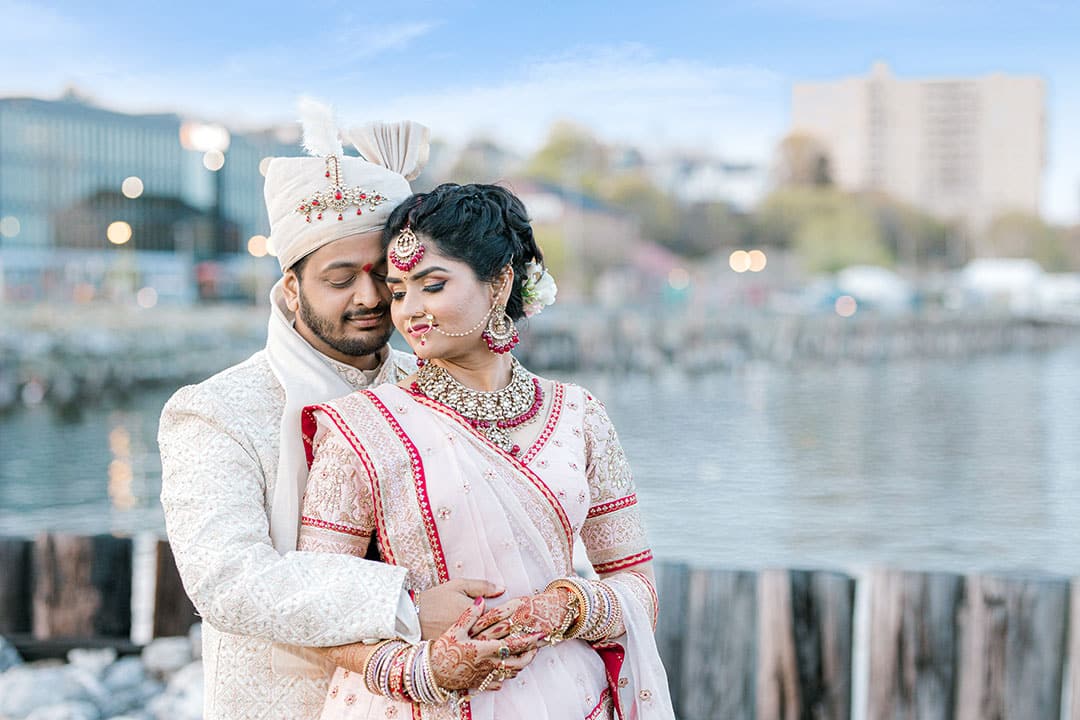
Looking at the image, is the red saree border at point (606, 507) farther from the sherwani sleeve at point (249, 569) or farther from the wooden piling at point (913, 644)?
the wooden piling at point (913, 644)

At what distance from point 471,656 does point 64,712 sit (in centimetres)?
233

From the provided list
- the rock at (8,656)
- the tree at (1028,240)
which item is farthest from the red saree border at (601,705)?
the tree at (1028,240)

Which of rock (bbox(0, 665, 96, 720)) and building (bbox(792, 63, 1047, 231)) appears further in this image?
building (bbox(792, 63, 1047, 231))

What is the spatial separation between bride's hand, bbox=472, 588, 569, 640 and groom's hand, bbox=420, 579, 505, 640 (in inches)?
1.4

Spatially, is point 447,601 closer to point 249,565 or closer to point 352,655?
point 352,655

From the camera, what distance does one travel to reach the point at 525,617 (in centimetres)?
181

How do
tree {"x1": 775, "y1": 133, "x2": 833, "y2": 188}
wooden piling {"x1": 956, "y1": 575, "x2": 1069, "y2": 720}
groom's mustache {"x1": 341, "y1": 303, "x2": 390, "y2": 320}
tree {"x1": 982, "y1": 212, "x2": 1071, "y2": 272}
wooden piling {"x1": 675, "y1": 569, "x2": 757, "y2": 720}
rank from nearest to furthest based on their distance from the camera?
groom's mustache {"x1": 341, "y1": 303, "x2": 390, "y2": 320} < wooden piling {"x1": 956, "y1": 575, "x2": 1069, "y2": 720} < wooden piling {"x1": 675, "y1": 569, "x2": 757, "y2": 720} < tree {"x1": 982, "y1": 212, "x2": 1071, "y2": 272} < tree {"x1": 775, "y1": 133, "x2": 833, "y2": 188}

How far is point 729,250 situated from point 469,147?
2103 centimetres

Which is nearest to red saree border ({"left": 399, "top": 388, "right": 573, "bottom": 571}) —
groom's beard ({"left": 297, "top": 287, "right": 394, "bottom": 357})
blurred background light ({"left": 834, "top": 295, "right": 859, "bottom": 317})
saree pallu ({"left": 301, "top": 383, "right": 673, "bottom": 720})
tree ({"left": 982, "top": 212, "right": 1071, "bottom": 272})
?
saree pallu ({"left": 301, "top": 383, "right": 673, "bottom": 720})

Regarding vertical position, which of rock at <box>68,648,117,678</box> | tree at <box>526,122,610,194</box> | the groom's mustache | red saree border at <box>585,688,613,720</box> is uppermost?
tree at <box>526,122,610,194</box>

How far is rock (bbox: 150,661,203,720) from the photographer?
12.3 feet

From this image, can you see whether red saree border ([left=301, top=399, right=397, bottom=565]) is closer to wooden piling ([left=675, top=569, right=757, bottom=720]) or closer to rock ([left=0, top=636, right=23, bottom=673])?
wooden piling ([left=675, top=569, right=757, bottom=720])

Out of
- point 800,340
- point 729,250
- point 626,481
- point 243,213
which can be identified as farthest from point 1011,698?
point 729,250

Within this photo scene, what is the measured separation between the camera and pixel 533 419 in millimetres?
1973
